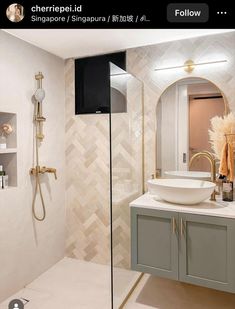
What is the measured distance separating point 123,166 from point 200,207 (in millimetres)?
683

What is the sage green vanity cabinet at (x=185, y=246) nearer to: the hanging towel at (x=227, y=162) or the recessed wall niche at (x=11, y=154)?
the hanging towel at (x=227, y=162)

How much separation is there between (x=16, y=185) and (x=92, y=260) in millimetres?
1223

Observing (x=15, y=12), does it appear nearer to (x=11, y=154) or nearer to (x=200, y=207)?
(x=11, y=154)

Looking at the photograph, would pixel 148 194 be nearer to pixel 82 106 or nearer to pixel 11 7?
pixel 82 106

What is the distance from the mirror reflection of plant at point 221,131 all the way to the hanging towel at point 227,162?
0.07m

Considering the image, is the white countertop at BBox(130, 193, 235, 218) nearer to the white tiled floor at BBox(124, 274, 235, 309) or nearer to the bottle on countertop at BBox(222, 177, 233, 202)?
the bottle on countertop at BBox(222, 177, 233, 202)

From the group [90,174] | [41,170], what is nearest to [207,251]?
[90,174]

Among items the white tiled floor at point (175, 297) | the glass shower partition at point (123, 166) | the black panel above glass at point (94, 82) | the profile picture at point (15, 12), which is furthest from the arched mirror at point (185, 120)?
the profile picture at point (15, 12)

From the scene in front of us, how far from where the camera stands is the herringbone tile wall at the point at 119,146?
6.95 feet

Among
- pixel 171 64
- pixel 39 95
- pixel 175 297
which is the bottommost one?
pixel 175 297

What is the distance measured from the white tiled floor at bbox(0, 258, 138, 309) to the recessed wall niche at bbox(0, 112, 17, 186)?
98cm

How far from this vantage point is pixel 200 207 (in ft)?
6.24

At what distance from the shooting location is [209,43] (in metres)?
2.24

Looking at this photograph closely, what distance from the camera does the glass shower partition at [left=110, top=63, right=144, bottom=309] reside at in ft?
6.29
